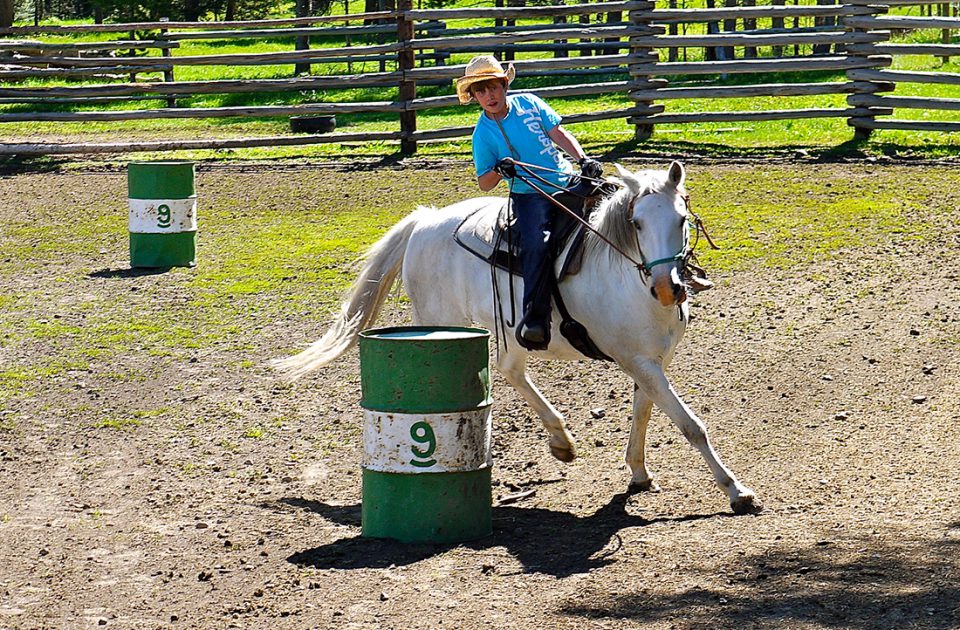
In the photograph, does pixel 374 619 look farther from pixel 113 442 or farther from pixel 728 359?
pixel 728 359

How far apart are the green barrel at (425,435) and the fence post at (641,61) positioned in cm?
Result: 1433

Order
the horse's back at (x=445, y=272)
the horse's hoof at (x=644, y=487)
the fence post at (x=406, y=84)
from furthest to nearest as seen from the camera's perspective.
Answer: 1. the fence post at (x=406, y=84)
2. the horse's back at (x=445, y=272)
3. the horse's hoof at (x=644, y=487)

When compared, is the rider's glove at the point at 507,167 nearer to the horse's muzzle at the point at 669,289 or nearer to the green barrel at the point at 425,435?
the green barrel at the point at 425,435

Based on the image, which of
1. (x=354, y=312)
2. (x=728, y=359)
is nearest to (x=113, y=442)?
(x=354, y=312)

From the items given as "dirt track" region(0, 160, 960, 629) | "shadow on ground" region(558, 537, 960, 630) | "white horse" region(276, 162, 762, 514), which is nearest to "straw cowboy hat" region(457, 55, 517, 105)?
A: "white horse" region(276, 162, 762, 514)

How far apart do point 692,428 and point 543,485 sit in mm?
1214

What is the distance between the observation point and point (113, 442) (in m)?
8.50

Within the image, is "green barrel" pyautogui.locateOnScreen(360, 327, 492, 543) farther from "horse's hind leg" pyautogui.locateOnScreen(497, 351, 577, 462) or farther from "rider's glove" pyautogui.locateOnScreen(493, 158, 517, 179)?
"horse's hind leg" pyautogui.locateOnScreen(497, 351, 577, 462)

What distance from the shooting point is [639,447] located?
7223 mm

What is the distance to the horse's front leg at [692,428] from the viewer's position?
661 centimetres

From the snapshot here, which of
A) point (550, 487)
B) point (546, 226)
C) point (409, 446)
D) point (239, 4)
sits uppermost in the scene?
point (239, 4)

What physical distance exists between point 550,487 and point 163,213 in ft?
23.4

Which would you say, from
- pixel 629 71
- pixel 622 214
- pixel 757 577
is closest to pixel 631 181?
pixel 622 214

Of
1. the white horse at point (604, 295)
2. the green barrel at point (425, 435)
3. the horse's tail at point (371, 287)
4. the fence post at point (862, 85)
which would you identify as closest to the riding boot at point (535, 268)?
the white horse at point (604, 295)
